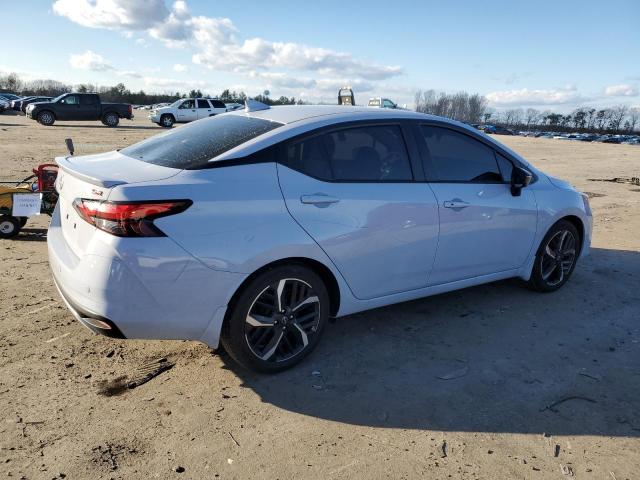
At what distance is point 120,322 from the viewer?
2828 millimetres

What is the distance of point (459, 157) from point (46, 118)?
2963 centimetres

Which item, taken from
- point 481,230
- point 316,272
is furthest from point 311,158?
point 481,230

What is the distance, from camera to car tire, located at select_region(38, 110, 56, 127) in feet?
92.7

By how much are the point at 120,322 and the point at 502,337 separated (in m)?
2.80

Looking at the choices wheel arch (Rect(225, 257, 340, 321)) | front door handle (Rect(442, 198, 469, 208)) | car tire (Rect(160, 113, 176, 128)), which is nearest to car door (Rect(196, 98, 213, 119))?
car tire (Rect(160, 113, 176, 128))

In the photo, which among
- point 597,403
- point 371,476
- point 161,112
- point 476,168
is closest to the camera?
point 371,476

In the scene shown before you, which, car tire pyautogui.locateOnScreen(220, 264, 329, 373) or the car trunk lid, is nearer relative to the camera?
the car trunk lid

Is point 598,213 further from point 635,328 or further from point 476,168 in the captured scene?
point 476,168

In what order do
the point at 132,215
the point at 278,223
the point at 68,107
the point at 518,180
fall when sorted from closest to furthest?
the point at 132,215
the point at 278,223
the point at 518,180
the point at 68,107

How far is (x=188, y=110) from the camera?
3306 cm

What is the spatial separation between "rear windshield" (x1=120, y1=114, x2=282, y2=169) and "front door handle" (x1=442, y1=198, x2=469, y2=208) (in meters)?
1.39

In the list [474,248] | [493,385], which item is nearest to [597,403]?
[493,385]

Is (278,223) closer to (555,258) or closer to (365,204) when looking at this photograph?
(365,204)

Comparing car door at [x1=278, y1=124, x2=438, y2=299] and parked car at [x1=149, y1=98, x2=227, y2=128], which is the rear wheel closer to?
parked car at [x1=149, y1=98, x2=227, y2=128]
